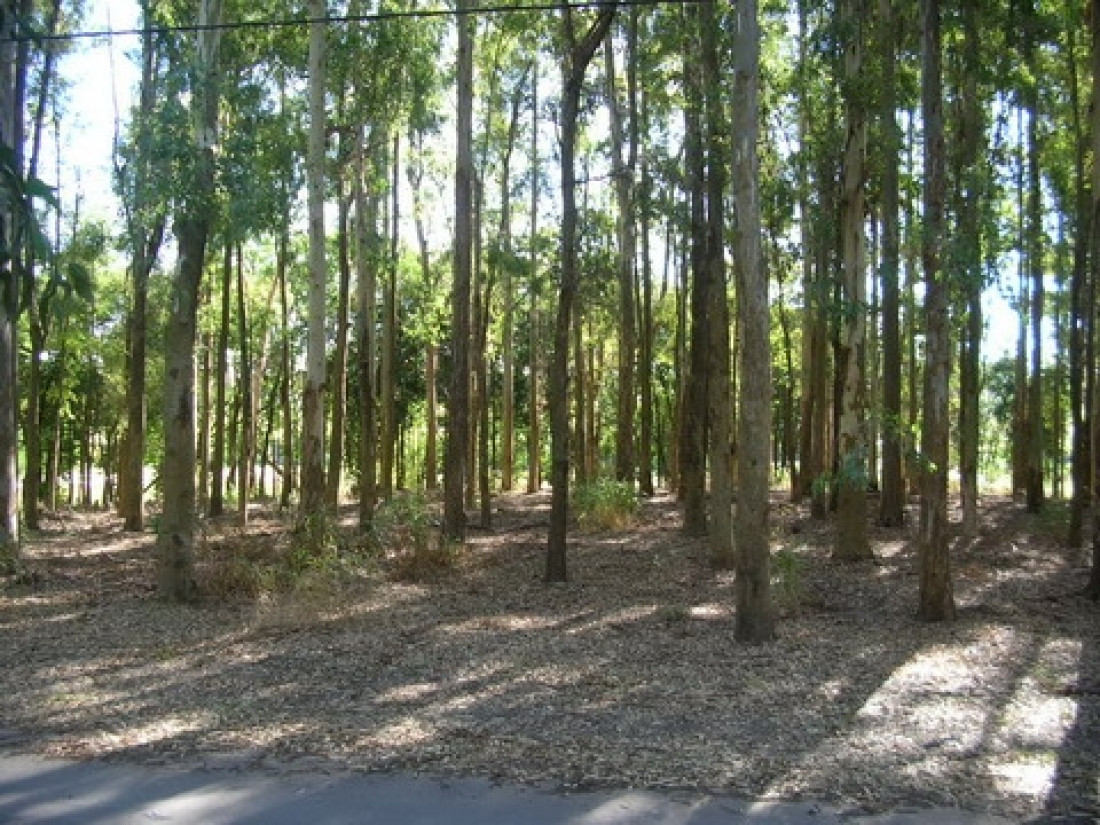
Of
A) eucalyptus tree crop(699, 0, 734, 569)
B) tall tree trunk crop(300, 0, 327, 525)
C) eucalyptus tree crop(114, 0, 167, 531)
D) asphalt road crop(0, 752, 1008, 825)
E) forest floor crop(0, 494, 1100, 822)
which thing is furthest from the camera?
tall tree trunk crop(300, 0, 327, 525)

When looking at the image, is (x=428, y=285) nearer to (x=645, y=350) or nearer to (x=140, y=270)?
(x=645, y=350)

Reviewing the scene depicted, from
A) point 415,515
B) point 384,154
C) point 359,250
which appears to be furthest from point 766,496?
point 384,154

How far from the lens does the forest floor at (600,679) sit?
6078mm

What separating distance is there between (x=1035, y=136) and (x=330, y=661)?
1630cm

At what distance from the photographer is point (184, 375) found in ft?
40.3

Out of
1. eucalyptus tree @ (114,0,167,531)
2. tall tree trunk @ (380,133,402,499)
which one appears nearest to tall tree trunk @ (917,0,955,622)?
eucalyptus tree @ (114,0,167,531)

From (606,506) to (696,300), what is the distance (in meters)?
4.68

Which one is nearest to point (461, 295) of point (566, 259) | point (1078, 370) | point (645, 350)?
point (566, 259)

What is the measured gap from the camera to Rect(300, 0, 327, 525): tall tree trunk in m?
14.8

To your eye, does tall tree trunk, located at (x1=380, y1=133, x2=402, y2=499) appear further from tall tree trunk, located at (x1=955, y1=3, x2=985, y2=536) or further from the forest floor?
tall tree trunk, located at (x1=955, y1=3, x2=985, y2=536)

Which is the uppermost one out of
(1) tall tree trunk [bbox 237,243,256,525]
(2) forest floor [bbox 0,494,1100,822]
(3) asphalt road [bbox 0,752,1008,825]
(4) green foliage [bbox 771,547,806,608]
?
(1) tall tree trunk [bbox 237,243,256,525]

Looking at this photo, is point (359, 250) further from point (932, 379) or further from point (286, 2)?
→ point (932, 379)

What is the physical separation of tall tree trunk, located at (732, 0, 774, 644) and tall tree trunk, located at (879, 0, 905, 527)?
2.17m

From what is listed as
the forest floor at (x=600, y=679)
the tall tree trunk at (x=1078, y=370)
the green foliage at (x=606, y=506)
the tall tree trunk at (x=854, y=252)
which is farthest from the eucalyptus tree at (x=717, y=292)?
the tall tree trunk at (x=1078, y=370)
